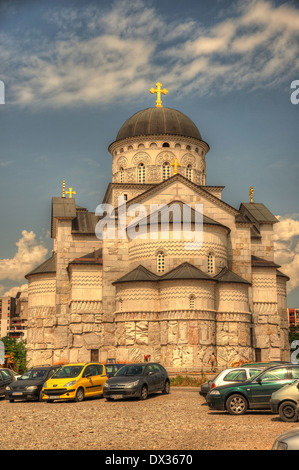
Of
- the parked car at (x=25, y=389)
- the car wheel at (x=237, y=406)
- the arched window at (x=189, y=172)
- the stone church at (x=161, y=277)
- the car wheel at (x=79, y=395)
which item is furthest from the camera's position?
the arched window at (x=189, y=172)

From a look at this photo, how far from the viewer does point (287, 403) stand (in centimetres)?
1520

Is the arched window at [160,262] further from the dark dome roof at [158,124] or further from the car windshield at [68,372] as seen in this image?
the car windshield at [68,372]

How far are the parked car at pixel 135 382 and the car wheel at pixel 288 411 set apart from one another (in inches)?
275

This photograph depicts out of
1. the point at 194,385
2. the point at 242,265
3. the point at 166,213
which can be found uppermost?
the point at 166,213

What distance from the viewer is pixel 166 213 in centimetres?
4269

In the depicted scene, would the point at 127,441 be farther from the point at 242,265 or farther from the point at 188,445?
the point at 242,265

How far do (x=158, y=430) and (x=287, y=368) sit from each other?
517cm

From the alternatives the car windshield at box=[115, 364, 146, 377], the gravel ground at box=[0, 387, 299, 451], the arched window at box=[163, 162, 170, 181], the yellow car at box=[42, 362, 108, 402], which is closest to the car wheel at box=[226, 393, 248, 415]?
the gravel ground at box=[0, 387, 299, 451]

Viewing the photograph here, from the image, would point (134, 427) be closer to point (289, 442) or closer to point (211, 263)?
point (289, 442)

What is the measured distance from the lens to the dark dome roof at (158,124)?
50781 millimetres

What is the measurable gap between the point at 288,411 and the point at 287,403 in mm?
222

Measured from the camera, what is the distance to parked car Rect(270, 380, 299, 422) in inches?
596

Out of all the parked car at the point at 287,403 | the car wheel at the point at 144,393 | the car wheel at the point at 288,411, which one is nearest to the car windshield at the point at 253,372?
the parked car at the point at 287,403
